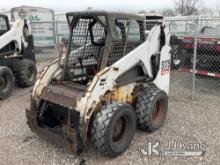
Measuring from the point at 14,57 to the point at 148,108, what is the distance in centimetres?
489

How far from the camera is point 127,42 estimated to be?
15.4ft

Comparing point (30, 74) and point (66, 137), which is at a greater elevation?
point (66, 137)

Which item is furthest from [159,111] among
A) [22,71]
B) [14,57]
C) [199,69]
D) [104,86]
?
[14,57]

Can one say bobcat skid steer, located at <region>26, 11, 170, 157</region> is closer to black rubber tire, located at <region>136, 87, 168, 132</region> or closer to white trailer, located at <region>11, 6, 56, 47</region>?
black rubber tire, located at <region>136, 87, 168, 132</region>

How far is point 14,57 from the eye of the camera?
322 inches

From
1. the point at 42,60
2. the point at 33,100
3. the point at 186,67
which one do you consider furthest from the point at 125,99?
the point at 42,60

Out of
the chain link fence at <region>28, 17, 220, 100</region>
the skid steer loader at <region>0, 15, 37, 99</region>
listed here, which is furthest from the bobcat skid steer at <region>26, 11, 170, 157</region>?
the skid steer loader at <region>0, 15, 37, 99</region>

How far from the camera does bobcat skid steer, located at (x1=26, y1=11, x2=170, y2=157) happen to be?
4.00 metres

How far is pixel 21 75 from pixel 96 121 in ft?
15.5

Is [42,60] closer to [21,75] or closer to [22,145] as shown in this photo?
[21,75]

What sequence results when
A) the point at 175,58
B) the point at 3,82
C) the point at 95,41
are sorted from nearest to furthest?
the point at 95,41
the point at 3,82
the point at 175,58

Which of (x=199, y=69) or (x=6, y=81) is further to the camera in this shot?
(x=199, y=69)

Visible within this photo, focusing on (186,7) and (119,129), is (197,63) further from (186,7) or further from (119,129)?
(186,7)

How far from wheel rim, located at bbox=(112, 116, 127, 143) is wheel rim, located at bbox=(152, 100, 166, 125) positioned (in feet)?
3.11
